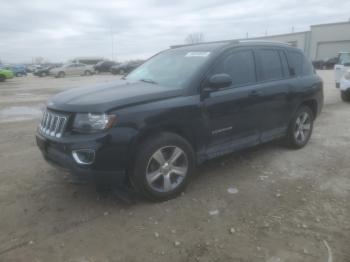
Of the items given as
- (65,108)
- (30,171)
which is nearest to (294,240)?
(65,108)

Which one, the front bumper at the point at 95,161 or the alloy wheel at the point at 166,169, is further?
the alloy wheel at the point at 166,169

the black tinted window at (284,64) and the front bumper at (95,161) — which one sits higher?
the black tinted window at (284,64)

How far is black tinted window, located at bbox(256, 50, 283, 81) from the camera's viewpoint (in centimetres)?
494

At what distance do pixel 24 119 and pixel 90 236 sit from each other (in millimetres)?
6660

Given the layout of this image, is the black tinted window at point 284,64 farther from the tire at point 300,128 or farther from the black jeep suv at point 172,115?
the tire at point 300,128

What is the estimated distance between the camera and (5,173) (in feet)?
15.9

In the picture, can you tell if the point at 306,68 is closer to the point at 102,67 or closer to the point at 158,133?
the point at 158,133

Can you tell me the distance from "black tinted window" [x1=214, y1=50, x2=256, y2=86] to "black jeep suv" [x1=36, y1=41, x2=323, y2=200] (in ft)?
0.04

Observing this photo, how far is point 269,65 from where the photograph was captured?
16.8 feet

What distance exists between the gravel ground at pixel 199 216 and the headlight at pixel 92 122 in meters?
0.93

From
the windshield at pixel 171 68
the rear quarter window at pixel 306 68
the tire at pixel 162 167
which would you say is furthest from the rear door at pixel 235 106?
the rear quarter window at pixel 306 68

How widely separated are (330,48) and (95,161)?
57.0 meters

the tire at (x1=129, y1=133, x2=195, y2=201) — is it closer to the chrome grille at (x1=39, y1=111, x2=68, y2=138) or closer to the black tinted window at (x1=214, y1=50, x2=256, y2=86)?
the chrome grille at (x1=39, y1=111, x2=68, y2=138)

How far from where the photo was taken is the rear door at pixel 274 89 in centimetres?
493
